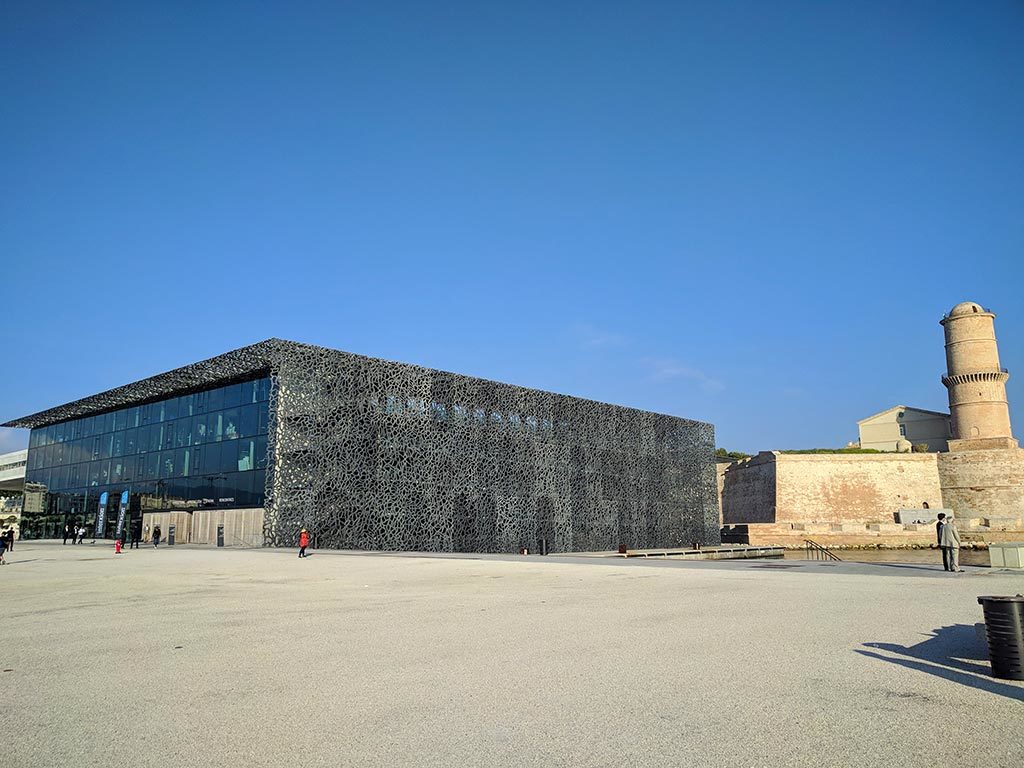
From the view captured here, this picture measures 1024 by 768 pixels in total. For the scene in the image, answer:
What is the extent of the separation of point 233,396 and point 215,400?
1654mm

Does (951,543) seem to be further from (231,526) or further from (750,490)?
(750,490)

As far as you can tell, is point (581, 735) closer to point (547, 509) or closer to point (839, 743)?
point (839, 743)

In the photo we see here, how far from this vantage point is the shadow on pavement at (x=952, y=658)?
17.3ft

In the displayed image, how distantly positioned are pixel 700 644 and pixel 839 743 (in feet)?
10.1

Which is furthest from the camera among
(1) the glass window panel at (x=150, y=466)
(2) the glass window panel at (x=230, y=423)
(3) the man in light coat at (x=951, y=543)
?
(1) the glass window panel at (x=150, y=466)

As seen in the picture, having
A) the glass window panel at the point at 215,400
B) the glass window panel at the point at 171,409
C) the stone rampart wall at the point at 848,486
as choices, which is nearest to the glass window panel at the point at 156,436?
the glass window panel at the point at 171,409

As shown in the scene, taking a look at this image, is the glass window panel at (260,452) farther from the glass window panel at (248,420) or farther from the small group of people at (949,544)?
the small group of people at (949,544)

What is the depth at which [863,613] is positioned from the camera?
9.09 metres

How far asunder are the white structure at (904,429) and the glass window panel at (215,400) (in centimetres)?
5757

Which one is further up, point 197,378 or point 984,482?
point 197,378

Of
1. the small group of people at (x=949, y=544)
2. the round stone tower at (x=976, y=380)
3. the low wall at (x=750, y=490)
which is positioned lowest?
the small group of people at (x=949, y=544)

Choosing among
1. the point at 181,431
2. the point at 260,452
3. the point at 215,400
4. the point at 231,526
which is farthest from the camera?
the point at 181,431

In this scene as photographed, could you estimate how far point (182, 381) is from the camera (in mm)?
36250

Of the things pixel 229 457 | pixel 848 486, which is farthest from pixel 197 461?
pixel 848 486
